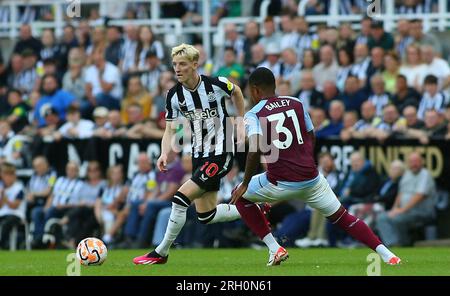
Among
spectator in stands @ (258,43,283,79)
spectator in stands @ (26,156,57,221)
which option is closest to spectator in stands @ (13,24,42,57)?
spectator in stands @ (26,156,57,221)

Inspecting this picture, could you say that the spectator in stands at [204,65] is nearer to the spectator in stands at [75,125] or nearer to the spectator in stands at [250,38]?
the spectator in stands at [250,38]

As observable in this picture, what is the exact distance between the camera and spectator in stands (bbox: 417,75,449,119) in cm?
1988

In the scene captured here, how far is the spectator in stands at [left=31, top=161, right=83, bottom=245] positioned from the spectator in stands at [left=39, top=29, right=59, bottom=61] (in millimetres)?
4256

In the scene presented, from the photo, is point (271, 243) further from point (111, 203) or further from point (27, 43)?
point (27, 43)

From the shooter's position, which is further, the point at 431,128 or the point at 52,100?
the point at 52,100

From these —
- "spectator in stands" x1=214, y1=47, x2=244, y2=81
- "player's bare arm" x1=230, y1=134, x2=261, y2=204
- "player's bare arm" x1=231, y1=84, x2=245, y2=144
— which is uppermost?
"spectator in stands" x1=214, y1=47, x2=244, y2=81

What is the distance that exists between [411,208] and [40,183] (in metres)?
6.88

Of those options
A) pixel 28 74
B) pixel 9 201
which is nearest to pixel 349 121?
pixel 9 201

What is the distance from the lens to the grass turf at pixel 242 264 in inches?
482

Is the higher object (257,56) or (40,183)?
(257,56)

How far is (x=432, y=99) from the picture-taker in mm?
19969

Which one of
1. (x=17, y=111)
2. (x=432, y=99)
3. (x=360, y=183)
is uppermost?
(x=432, y=99)

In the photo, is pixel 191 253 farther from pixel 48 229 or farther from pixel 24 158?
pixel 24 158

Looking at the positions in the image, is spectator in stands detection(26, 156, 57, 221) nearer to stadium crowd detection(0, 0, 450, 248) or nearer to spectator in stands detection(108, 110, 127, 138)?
stadium crowd detection(0, 0, 450, 248)
